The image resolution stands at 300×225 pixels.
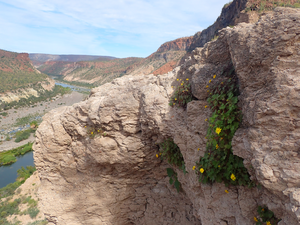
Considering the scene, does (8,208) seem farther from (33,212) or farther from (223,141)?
(223,141)

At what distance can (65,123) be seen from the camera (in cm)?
552

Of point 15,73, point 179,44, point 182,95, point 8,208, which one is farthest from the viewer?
point 179,44

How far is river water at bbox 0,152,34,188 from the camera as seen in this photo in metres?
25.3

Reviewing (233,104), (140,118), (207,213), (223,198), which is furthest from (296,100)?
(140,118)

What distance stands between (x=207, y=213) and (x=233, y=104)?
77.6 inches

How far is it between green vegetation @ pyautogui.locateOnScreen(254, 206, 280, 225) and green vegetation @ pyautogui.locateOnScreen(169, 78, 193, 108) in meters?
2.17

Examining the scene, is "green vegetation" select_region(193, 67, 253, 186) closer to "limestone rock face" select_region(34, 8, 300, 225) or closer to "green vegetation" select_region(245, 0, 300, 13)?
"limestone rock face" select_region(34, 8, 300, 225)

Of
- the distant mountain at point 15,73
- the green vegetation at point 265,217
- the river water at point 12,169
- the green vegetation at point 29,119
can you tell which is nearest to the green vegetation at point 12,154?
the river water at point 12,169

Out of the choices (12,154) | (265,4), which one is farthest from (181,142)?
(12,154)

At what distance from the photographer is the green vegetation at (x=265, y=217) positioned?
2.22m

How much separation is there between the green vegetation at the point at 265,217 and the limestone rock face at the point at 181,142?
0.32ft

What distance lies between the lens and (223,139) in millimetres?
2789

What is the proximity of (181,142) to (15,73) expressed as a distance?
96.3 metres

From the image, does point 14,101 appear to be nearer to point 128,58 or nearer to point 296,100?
point 296,100
